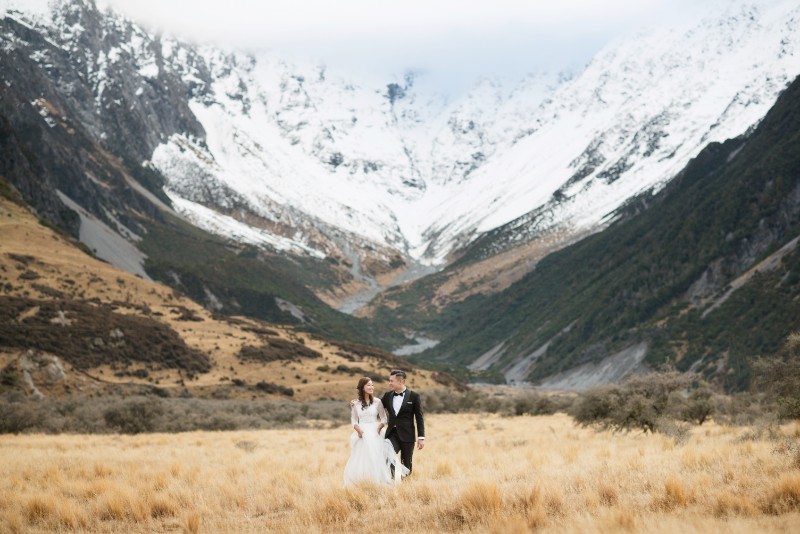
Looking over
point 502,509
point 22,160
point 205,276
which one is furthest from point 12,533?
point 205,276

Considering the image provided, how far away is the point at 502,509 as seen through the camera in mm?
9266

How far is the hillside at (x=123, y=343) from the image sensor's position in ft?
177

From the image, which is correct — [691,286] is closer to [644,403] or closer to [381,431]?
[644,403]

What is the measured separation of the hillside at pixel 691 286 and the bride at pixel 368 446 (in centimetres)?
5697

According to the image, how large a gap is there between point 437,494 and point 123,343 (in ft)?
193

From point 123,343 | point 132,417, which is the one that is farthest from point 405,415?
point 123,343

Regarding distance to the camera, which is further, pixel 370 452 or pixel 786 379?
pixel 786 379

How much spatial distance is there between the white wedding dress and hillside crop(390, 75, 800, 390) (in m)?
57.0

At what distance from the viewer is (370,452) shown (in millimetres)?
12172

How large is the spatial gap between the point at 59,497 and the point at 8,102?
169848 mm

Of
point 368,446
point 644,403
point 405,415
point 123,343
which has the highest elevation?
point 405,415

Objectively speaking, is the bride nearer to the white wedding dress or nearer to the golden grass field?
the white wedding dress

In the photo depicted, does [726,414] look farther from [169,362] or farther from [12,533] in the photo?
[169,362]

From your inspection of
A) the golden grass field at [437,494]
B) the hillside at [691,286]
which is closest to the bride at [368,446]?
the golden grass field at [437,494]
